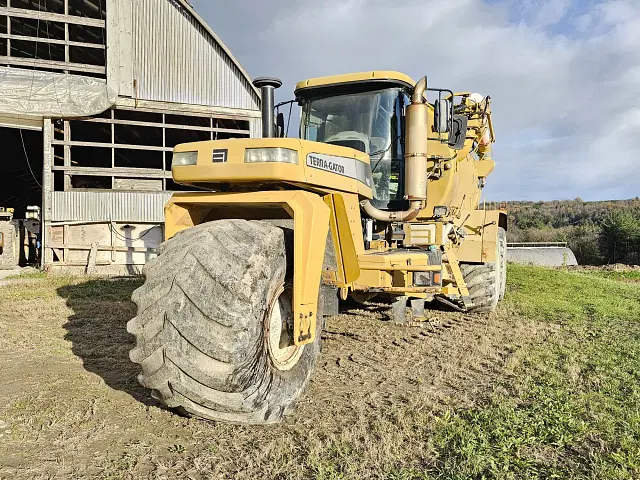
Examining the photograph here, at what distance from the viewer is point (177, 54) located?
15.1m

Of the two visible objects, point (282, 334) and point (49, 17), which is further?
point (49, 17)

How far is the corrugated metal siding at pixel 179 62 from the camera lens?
14.7 metres

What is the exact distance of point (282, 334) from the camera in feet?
13.2

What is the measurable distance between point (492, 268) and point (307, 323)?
4.93 meters

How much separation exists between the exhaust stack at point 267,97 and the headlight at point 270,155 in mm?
1379

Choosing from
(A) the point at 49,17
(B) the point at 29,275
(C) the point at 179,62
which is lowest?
(B) the point at 29,275

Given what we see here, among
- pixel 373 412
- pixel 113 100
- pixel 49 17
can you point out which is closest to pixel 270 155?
pixel 373 412

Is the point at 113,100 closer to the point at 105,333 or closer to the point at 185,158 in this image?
the point at 105,333

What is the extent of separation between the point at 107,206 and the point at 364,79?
10.3 meters

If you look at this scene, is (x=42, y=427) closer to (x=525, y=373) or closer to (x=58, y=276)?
(x=525, y=373)

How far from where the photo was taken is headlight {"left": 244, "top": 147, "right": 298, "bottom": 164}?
12.9 ft

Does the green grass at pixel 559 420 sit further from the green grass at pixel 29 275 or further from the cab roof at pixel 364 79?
the green grass at pixel 29 275

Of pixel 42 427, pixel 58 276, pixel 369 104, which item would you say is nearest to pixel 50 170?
pixel 58 276

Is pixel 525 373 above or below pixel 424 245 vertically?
below
